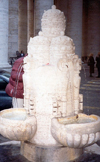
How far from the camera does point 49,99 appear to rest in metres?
4.21

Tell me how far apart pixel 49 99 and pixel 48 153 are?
79 cm

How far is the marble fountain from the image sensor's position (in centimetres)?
Result: 408

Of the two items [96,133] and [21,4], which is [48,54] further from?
[21,4]

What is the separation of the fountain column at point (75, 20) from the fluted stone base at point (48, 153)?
764 inches

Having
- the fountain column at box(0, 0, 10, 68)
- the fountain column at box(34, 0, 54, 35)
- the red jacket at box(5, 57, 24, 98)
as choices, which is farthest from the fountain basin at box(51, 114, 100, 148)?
the fountain column at box(34, 0, 54, 35)

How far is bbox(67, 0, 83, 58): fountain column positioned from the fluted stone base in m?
19.4

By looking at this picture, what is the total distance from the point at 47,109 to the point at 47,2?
36.5ft

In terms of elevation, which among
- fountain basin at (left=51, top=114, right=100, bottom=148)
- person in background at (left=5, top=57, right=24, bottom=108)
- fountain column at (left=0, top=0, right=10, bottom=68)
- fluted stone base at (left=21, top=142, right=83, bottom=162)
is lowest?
fluted stone base at (left=21, top=142, right=83, bottom=162)

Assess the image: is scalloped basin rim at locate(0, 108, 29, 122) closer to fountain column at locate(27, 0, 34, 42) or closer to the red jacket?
the red jacket

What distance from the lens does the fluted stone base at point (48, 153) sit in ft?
13.5

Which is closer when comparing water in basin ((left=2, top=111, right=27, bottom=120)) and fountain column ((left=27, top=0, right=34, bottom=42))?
water in basin ((left=2, top=111, right=27, bottom=120))

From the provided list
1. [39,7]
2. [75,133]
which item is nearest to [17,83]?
[75,133]

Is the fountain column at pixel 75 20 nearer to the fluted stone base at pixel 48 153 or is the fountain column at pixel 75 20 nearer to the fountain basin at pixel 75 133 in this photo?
the fluted stone base at pixel 48 153

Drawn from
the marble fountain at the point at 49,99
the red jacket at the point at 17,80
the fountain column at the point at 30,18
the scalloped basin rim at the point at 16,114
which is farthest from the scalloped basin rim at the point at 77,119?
the fountain column at the point at 30,18
